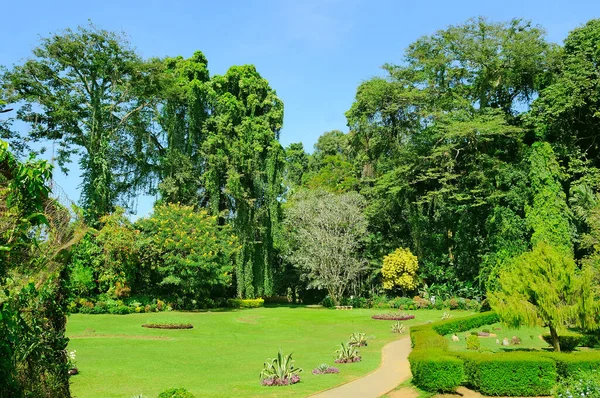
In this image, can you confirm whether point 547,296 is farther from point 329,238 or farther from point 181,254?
point 329,238

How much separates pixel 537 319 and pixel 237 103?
3306 cm

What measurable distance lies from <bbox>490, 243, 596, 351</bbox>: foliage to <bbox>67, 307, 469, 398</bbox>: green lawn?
18.2 feet

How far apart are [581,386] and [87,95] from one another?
38.8m

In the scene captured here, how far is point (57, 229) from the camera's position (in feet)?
27.9

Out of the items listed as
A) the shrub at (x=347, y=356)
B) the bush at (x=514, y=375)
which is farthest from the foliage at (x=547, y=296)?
the shrub at (x=347, y=356)

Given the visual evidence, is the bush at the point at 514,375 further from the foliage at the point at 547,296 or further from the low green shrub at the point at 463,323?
the low green shrub at the point at 463,323

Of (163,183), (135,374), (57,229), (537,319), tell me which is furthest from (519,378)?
(163,183)

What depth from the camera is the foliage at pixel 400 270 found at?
42500 mm

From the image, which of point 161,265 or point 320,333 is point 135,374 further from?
point 161,265

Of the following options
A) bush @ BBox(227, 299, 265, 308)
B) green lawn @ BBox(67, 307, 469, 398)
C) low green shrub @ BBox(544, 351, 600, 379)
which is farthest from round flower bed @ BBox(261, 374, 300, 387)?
bush @ BBox(227, 299, 265, 308)

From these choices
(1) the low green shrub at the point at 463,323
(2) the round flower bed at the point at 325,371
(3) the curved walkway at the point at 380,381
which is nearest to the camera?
(3) the curved walkway at the point at 380,381

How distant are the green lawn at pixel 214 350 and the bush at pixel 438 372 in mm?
2365

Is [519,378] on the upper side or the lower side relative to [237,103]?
lower

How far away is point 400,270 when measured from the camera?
42719 mm
